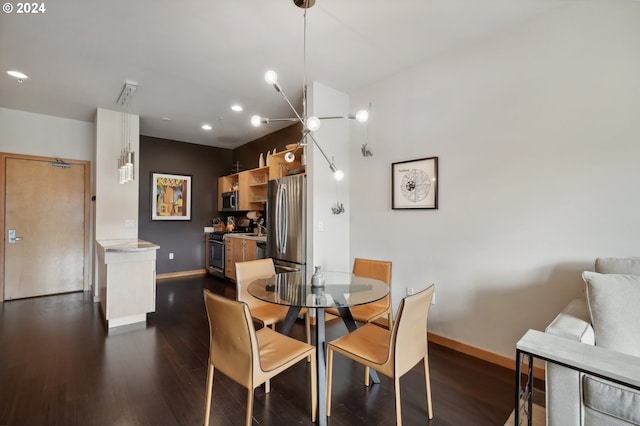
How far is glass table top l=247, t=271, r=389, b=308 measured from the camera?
1826 millimetres

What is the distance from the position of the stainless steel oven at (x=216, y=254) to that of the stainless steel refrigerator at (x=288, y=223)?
1.99 meters

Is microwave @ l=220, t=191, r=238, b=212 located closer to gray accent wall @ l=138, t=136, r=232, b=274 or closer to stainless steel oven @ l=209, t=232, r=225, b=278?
gray accent wall @ l=138, t=136, r=232, b=274

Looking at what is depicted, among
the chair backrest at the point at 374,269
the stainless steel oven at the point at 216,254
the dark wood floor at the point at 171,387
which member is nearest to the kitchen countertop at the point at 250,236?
the stainless steel oven at the point at 216,254

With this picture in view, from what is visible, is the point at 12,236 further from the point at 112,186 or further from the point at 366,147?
the point at 366,147

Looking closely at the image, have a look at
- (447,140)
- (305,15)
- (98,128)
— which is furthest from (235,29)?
(98,128)

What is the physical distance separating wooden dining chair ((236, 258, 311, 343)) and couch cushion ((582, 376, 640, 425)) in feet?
5.96

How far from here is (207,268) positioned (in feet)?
20.7

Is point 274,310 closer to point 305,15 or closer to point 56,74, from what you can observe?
point 305,15

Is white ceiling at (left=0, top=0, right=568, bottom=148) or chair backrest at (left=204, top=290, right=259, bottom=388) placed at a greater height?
white ceiling at (left=0, top=0, right=568, bottom=148)

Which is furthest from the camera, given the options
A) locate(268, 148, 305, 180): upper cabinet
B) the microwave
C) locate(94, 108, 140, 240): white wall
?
the microwave

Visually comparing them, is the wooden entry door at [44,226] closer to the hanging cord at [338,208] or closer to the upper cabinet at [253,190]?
the upper cabinet at [253,190]

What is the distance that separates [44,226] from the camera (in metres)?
4.52

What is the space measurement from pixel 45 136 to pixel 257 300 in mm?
4778

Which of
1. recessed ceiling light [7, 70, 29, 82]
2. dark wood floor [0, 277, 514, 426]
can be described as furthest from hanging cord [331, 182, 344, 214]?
recessed ceiling light [7, 70, 29, 82]
